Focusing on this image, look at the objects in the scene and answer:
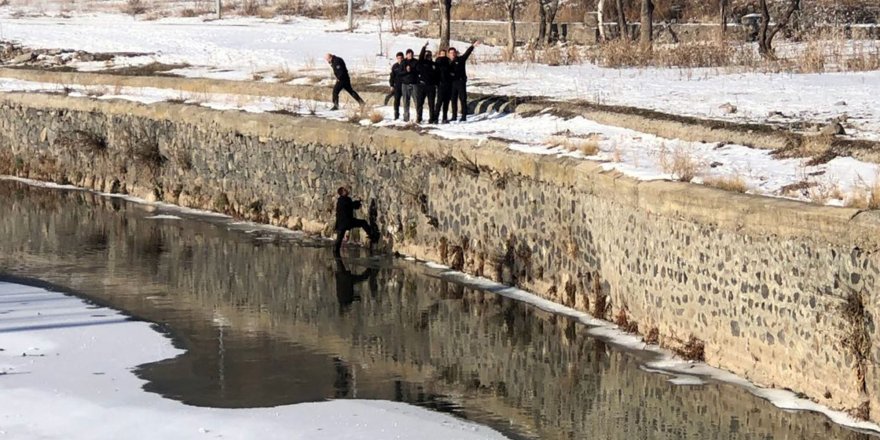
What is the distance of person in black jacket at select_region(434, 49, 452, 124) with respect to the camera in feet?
84.8

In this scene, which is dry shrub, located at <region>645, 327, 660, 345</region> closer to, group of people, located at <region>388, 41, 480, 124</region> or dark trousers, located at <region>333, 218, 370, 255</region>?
dark trousers, located at <region>333, 218, 370, 255</region>

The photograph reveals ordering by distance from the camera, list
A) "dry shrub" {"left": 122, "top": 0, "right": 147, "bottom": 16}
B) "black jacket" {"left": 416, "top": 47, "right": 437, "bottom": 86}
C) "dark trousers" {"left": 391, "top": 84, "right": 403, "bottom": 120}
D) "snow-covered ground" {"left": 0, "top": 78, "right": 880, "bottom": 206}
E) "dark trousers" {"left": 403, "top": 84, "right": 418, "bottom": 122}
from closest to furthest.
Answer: "snow-covered ground" {"left": 0, "top": 78, "right": 880, "bottom": 206}
"black jacket" {"left": 416, "top": 47, "right": 437, "bottom": 86}
"dark trousers" {"left": 403, "top": 84, "right": 418, "bottom": 122}
"dark trousers" {"left": 391, "top": 84, "right": 403, "bottom": 120}
"dry shrub" {"left": 122, "top": 0, "right": 147, "bottom": 16}

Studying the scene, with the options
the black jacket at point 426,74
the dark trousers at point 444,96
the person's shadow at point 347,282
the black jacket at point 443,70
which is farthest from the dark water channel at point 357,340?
the black jacket at point 443,70

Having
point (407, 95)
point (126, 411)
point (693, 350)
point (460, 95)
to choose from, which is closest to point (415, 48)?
point (407, 95)

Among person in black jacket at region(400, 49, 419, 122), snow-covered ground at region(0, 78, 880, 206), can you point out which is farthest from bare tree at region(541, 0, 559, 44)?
person in black jacket at region(400, 49, 419, 122)

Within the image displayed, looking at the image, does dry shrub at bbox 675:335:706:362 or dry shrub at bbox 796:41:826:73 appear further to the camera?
dry shrub at bbox 796:41:826:73

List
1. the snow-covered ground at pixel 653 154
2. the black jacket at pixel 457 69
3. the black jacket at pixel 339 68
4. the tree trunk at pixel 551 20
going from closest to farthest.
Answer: the snow-covered ground at pixel 653 154, the black jacket at pixel 457 69, the black jacket at pixel 339 68, the tree trunk at pixel 551 20

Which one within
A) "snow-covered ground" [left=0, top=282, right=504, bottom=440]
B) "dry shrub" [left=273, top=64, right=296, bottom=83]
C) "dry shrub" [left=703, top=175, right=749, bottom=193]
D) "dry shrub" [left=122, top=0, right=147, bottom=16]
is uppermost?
"dry shrub" [left=122, top=0, right=147, bottom=16]

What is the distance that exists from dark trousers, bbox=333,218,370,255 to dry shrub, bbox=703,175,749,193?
810cm

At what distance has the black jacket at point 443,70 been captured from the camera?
25844 millimetres

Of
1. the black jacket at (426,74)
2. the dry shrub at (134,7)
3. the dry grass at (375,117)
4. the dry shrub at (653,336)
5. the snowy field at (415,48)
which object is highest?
the dry shrub at (134,7)

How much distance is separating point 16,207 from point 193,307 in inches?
422

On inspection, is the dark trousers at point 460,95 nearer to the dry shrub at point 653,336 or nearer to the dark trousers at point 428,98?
the dark trousers at point 428,98

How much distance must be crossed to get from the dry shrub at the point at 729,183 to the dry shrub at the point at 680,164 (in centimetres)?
34
